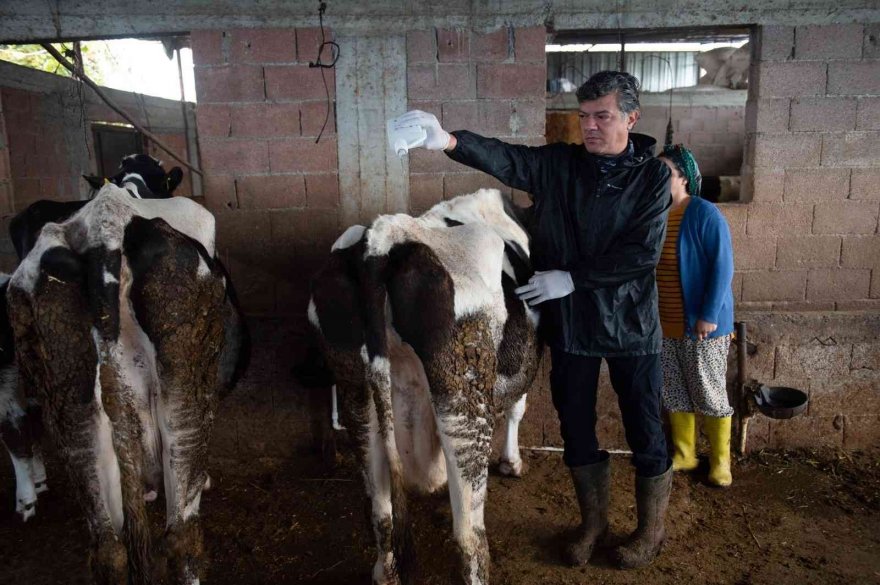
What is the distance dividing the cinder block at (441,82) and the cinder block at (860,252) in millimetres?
2633

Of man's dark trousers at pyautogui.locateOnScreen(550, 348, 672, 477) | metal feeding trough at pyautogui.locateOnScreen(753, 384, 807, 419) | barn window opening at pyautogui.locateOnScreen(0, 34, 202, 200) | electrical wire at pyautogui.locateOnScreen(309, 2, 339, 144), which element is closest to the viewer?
man's dark trousers at pyautogui.locateOnScreen(550, 348, 672, 477)

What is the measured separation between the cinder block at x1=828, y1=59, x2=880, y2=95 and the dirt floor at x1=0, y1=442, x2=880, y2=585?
92.1 inches

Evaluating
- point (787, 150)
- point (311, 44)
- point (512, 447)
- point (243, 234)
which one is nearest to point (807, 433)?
point (787, 150)

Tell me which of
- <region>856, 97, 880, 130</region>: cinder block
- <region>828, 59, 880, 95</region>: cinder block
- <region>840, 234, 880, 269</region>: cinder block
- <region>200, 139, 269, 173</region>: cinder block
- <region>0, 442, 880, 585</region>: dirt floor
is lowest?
<region>0, 442, 880, 585</region>: dirt floor

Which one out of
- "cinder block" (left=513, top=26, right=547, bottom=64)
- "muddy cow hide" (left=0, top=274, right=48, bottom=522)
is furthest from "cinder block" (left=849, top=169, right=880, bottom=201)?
"muddy cow hide" (left=0, top=274, right=48, bottom=522)

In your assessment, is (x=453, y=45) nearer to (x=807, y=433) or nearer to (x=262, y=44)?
(x=262, y=44)

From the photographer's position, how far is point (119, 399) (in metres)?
2.37

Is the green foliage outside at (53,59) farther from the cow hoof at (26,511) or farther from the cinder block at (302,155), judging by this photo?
the cow hoof at (26,511)

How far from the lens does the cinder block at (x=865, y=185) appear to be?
3.99m

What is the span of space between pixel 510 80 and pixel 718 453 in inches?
102

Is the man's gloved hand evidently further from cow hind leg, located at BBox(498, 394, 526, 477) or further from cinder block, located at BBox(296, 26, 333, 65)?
cinder block, located at BBox(296, 26, 333, 65)

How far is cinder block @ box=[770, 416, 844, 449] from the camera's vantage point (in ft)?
13.7

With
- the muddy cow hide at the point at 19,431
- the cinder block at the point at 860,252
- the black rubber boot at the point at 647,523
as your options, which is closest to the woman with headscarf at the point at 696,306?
the black rubber boot at the point at 647,523

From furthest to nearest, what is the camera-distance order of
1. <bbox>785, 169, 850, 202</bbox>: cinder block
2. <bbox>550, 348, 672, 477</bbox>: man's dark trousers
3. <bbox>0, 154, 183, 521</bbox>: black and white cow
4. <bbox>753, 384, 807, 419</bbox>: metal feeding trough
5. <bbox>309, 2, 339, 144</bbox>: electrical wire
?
1. <bbox>785, 169, 850, 202</bbox>: cinder block
2. <bbox>309, 2, 339, 144</bbox>: electrical wire
3. <bbox>753, 384, 807, 419</bbox>: metal feeding trough
4. <bbox>0, 154, 183, 521</bbox>: black and white cow
5. <bbox>550, 348, 672, 477</bbox>: man's dark trousers
